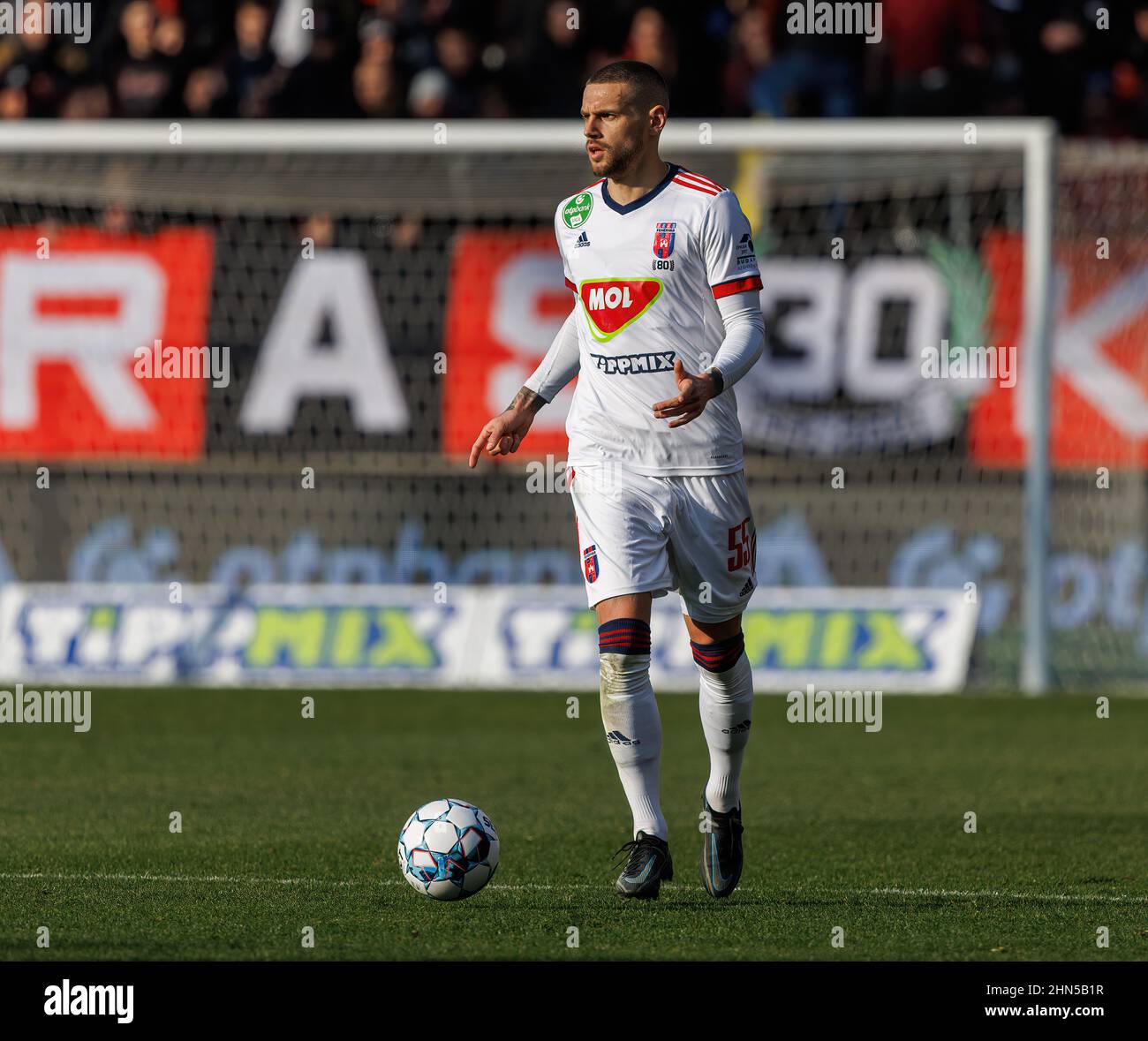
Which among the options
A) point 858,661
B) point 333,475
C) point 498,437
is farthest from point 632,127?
point 333,475

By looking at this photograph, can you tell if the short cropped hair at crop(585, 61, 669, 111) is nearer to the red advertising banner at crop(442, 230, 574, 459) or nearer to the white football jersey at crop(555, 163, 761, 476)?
the white football jersey at crop(555, 163, 761, 476)

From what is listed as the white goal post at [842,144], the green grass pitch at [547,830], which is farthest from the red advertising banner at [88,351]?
the green grass pitch at [547,830]

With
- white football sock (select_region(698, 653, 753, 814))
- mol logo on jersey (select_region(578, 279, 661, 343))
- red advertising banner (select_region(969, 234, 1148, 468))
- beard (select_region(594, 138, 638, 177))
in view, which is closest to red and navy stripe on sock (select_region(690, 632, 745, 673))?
white football sock (select_region(698, 653, 753, 814))

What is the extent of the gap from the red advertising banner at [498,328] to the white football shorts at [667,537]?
7768 millimetres

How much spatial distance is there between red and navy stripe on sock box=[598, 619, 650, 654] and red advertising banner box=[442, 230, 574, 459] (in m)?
7.94

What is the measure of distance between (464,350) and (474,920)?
8.97 metres

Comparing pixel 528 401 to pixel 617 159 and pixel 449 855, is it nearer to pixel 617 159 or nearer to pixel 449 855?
pixel 617 159

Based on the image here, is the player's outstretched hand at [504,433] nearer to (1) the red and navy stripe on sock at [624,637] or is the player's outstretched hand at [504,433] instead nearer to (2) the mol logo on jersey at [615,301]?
(2) the mol logo on jersey at [615,301]

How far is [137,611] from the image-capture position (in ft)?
44.3

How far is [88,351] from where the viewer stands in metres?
14.3

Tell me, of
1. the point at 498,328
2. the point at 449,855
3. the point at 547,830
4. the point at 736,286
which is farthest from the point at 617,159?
the point at 498,328

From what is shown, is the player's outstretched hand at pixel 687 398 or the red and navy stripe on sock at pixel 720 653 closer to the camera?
A: the player's outstretched hand at pixel 687 398

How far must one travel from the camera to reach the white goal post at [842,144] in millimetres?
13125
